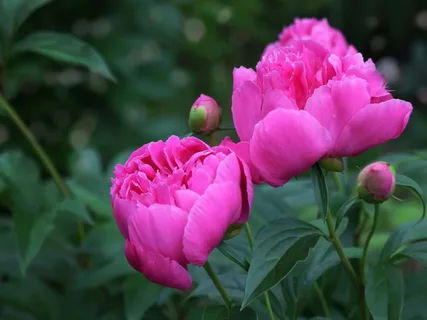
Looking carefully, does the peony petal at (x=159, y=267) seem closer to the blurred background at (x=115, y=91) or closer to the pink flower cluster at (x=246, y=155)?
the pink flower cluster at (x=246, y=155)

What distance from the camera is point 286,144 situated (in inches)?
19.5

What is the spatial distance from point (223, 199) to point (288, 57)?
→ 13 centimetres

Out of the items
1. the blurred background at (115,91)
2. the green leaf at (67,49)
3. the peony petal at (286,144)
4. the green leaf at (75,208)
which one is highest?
the peony petal at (286,144)

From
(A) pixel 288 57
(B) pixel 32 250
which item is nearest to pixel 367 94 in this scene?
(A) pixel 288 57

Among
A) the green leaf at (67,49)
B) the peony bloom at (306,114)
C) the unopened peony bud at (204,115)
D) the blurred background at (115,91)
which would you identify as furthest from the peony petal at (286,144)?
the green leaf at (67,49)

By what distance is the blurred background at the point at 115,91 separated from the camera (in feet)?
3.05

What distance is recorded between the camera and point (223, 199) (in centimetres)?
49

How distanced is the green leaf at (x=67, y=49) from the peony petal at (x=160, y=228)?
1.21 ft

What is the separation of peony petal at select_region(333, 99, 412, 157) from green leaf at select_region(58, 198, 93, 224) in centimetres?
43

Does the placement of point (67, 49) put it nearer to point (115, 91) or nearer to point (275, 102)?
point (275, 102)

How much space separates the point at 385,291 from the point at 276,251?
0.11 meters

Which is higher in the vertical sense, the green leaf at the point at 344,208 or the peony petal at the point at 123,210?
the peony petal at the point at 123,210

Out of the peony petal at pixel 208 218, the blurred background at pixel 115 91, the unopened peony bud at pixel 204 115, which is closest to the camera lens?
Answer: the peony petal at pixel 208 218

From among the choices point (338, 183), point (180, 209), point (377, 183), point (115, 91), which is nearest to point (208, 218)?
point (180, 209)
